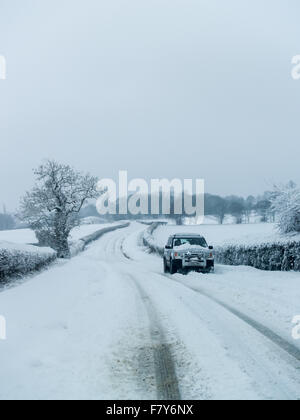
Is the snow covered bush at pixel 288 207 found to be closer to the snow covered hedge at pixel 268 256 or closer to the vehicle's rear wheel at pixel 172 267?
the snow covered hedge at pixel 268 256

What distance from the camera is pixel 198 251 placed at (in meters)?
19.0

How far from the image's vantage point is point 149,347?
6.04 meters

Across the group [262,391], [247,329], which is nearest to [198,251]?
[247,329]

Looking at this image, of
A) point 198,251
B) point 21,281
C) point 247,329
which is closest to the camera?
point 247,329

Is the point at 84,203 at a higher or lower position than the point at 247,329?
higher

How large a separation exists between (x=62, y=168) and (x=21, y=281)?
87.9 feet

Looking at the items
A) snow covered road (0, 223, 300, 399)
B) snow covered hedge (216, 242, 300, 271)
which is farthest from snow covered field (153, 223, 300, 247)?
snow covered road (0, 223, 300, 399)

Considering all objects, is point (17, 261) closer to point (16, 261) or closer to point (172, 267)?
point (16, 261)

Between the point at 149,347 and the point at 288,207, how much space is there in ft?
46.3

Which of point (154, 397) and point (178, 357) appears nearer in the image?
point (154, 397)

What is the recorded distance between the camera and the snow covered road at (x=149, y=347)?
14.2ft

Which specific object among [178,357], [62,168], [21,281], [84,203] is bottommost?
[21,281]

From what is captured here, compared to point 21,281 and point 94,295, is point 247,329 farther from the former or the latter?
point 21,281

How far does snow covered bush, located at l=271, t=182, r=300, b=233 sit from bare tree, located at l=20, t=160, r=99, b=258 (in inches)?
1041
